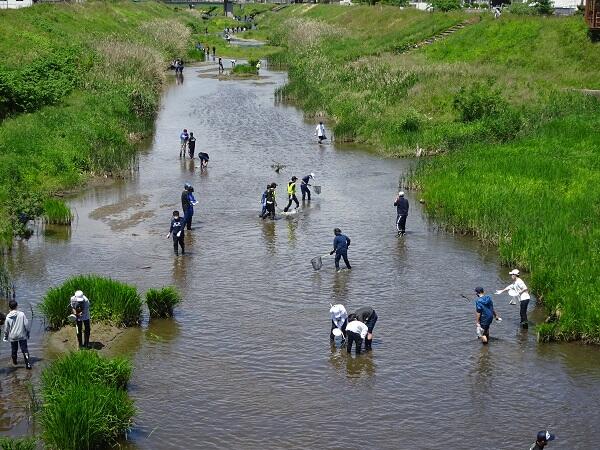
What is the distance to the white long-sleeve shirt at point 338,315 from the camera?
21369mm

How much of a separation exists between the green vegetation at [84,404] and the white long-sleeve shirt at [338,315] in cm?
563

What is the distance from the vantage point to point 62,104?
4847cm

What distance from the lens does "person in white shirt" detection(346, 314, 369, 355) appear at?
20969 millimetres

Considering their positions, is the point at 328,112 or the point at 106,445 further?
the point at 328,112

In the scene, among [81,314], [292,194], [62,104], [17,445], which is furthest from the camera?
[62,104]

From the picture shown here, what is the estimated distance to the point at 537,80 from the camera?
5706 cm

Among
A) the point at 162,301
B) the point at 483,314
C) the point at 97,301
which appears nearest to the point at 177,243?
the point at 162,301

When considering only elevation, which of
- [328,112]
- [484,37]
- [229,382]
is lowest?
[229,382]

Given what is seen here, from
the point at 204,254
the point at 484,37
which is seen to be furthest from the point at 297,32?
the point at 204,254

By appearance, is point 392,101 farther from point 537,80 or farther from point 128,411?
point 128,411

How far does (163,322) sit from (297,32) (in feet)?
295

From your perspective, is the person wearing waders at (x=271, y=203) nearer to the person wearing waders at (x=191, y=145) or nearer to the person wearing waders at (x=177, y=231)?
the person wearing waders at (x=177, y=231)

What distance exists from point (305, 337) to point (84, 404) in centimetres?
780

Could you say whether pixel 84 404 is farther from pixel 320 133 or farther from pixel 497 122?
pixel 320 133
